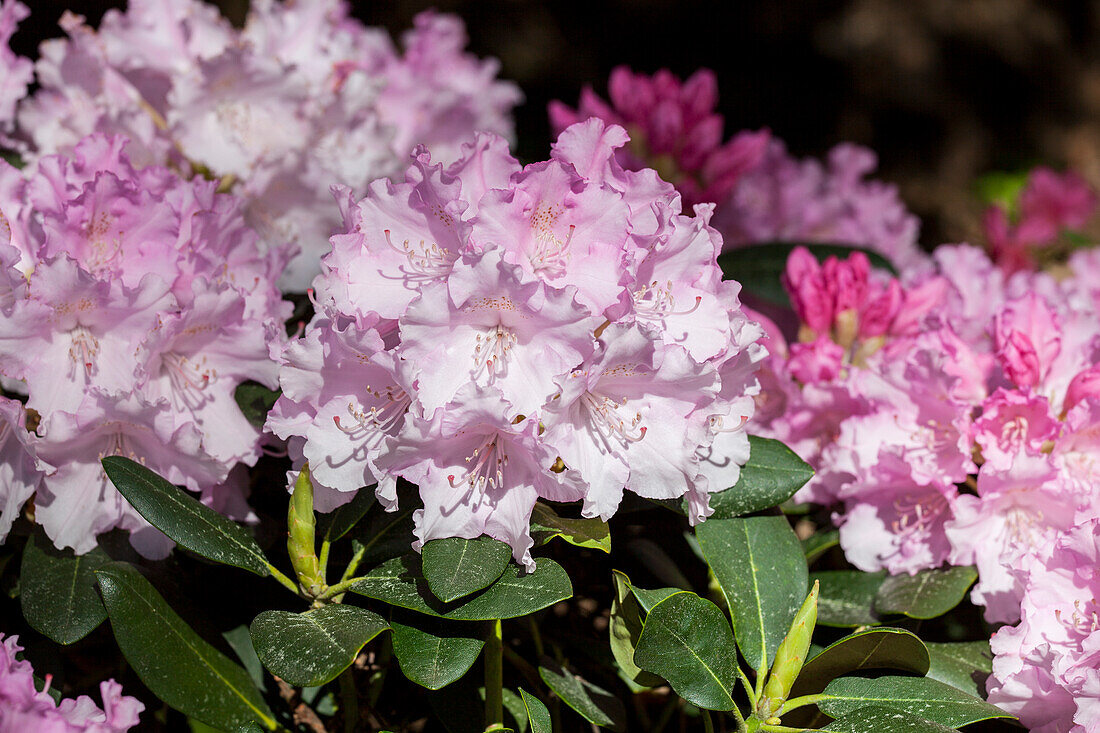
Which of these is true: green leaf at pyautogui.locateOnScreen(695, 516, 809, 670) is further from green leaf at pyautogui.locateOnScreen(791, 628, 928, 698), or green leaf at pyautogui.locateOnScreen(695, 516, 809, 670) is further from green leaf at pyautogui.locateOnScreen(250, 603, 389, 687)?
green leaf at pyautogui.locateOnScreen(250, 603, 389, 687)

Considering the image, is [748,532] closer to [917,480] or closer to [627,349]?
[917,480]

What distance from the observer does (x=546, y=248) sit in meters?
0.86

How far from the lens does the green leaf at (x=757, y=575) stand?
0.94 metres

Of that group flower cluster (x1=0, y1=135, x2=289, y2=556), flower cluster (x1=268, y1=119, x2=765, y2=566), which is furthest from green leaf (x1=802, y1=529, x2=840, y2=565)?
flower cluster (x1=0, y1=135, x2=289, y2=556)

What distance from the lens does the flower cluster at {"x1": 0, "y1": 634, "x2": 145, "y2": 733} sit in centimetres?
75

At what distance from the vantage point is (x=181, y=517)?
847 millimetres

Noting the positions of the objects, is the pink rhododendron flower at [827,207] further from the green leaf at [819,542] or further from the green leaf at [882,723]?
the green leaf at [882,723]

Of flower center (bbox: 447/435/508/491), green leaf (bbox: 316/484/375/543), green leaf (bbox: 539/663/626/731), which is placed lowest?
green leaf (bbox: 539/663/626/731)

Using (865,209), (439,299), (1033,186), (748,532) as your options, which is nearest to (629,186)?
(439,299)

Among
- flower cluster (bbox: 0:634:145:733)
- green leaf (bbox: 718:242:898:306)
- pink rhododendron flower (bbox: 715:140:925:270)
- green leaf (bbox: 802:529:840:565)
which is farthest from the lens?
pink rhododendron flower (bbox: 715:140:925:270)

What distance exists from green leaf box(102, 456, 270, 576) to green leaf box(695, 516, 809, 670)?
0.40 metres

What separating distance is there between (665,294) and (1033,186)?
1918 mm

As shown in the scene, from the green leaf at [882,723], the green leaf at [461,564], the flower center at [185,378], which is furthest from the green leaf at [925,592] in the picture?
the flower center at [185,378]

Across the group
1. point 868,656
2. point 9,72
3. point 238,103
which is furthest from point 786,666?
point 9,72
